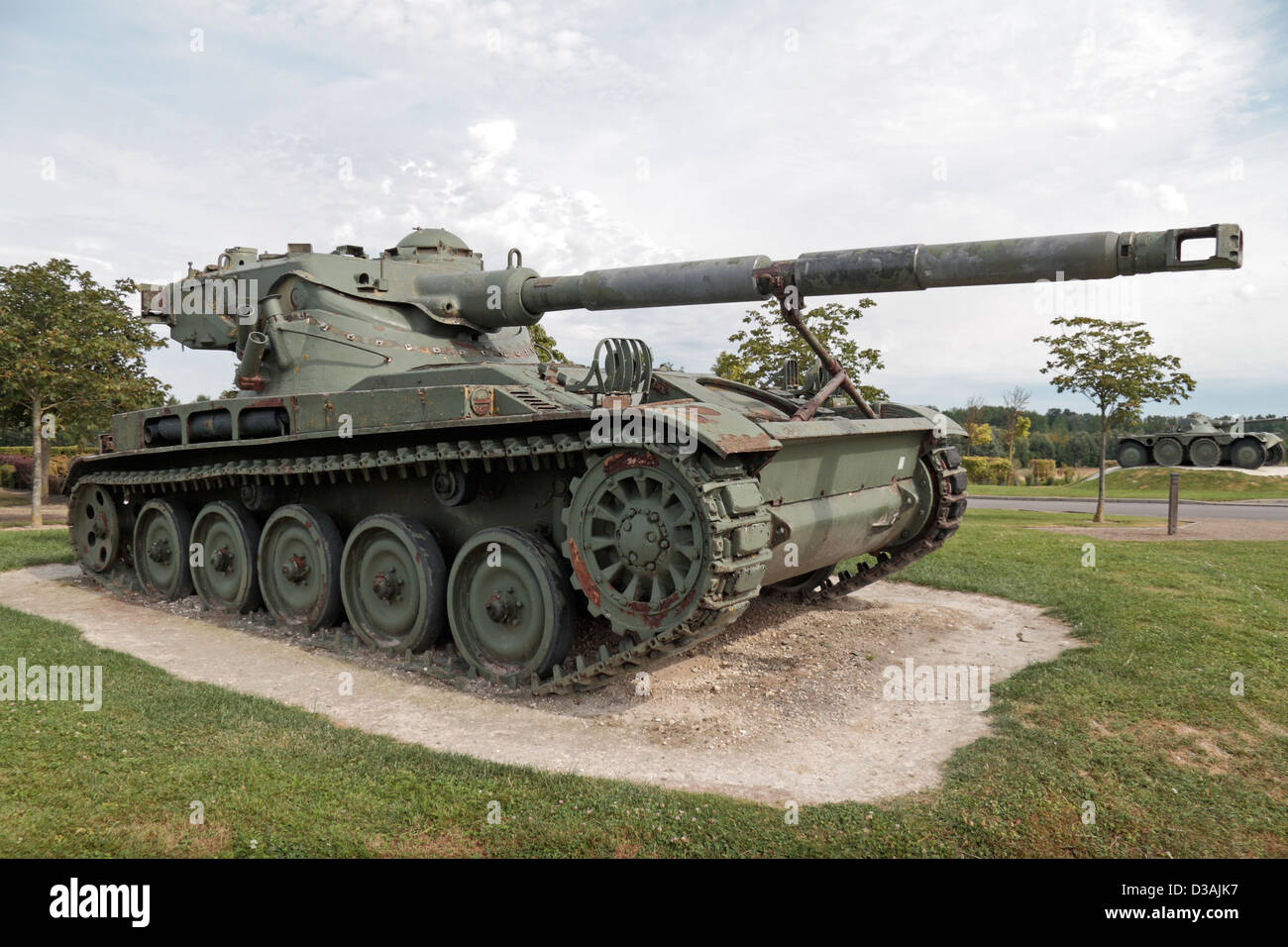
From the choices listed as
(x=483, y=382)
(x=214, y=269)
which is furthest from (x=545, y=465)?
(x=214, y=269)

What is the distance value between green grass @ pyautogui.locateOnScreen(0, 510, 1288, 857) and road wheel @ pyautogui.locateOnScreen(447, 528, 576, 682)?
164 centimetres

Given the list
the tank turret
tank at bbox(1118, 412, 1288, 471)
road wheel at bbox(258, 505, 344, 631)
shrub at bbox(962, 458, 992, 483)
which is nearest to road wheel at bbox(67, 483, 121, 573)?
the tank turret

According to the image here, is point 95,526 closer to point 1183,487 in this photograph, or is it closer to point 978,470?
point 1183,487

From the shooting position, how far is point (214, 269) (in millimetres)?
11336

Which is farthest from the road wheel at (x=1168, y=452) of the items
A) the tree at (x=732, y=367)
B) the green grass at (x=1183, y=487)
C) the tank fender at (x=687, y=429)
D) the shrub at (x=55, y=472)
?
the shrub at (x=55, y=472)

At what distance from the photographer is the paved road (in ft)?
74.8

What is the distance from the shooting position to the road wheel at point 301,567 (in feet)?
29.9

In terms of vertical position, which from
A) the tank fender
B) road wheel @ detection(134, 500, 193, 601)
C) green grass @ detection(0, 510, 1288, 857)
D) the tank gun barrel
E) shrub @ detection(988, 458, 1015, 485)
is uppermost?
the tank gun barrel

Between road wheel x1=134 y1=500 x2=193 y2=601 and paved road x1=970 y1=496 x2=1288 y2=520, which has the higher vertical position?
road wheel x1=134 y1=500 x2=193 y2=601

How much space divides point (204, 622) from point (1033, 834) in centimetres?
880

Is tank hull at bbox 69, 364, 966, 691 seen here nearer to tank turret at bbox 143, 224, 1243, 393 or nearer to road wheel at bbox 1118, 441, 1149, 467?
tank turret at bbox 143, 224, 1243, 393

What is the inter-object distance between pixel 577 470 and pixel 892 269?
285 cm

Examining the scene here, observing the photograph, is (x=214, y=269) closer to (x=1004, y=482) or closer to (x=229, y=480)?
(x=229, y=480)

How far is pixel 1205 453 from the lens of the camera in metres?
36.3
